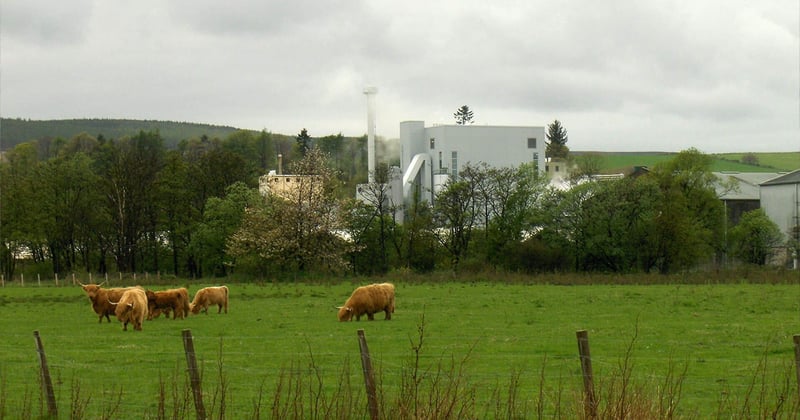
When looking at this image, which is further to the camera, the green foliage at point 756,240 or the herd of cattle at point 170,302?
the green foliage at point 756,240

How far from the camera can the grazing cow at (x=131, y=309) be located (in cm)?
2792

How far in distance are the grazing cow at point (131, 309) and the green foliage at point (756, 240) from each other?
206 ft

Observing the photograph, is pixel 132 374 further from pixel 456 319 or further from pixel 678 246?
pixel 678 246

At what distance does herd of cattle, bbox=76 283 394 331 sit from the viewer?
1110 inches

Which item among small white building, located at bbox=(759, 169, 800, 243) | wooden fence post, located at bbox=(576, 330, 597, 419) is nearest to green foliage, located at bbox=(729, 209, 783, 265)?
small white building, located at bbox=(759, 169, 800, 243)

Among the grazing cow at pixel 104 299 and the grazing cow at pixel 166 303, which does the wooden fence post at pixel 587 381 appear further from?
the grazing cow at pixel 166 303

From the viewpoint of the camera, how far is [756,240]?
265 feet

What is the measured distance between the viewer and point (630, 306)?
34.2 meters

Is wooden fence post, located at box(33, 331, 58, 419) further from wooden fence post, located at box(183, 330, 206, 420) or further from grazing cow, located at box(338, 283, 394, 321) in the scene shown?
grazing cow, located at box(338, 283, 394, 321)

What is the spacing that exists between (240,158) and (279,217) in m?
19.2

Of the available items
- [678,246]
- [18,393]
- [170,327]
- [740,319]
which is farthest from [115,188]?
[18,393]

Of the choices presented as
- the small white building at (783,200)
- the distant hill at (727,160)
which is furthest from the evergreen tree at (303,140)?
the small white building at (783,200)

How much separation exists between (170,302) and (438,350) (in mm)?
13556

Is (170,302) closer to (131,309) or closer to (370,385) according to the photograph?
(131,309)
